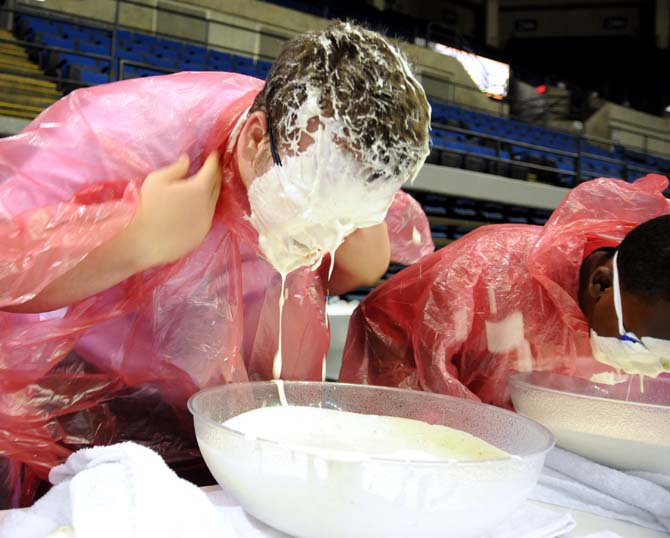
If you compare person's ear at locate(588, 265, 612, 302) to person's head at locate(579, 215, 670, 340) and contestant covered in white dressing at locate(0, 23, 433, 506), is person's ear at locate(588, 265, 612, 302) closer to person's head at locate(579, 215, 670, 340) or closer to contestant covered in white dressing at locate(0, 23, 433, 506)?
person's head at locate(579, 215, 670, 340)

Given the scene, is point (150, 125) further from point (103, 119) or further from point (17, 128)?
point (17, 128)

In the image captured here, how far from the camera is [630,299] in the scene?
0.66 metres

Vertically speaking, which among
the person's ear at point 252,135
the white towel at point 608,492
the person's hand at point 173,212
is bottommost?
the white towel at point 608,492

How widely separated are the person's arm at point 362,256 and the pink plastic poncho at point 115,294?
0.53ft

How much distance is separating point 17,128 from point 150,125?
2.10 metres

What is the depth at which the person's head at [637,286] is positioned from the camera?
2.06ft

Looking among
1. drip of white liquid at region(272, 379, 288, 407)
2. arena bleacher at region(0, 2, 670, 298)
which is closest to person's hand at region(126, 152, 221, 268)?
drip of white liquid at region(272, 379, 288, 407)

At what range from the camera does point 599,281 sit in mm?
714

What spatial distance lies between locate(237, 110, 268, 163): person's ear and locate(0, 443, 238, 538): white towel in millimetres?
287

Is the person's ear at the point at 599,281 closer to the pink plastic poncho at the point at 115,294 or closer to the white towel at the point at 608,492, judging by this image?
the white towel at the point at 608,492

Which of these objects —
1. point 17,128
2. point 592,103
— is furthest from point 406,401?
point 592,103

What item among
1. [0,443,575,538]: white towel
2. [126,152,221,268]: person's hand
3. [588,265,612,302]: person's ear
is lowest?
[0,443,575,538]: white towel

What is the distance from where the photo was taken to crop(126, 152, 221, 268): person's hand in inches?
20.1

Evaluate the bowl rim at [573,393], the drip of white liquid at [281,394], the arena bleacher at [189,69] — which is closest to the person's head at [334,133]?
the drip of white liquid at [281,394]
